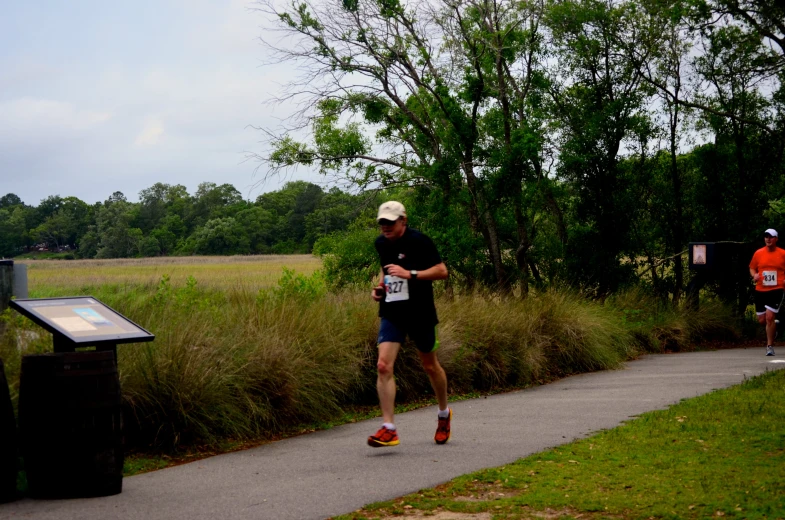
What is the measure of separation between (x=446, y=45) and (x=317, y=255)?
6643 mm

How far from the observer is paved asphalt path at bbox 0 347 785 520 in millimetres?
6055

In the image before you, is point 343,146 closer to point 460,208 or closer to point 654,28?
point 460,208

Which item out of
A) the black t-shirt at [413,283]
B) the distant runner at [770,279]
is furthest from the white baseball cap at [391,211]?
the distant runner at [770,279]

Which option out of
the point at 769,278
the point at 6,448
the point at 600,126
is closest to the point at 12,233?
the point at 600,126

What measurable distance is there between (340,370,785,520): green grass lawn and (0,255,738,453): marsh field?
2.67m

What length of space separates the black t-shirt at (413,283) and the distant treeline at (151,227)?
42.9 m

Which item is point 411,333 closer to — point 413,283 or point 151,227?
point 413,283

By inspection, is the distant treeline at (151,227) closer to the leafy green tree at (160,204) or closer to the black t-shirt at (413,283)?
the leafy green tree at (160,204)

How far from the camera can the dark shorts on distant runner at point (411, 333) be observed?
7.99 metres

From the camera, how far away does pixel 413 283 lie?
8.02 meters

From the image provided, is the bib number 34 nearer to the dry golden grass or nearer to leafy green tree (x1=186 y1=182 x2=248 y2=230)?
the dry golden grass

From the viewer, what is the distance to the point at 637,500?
5.91 m

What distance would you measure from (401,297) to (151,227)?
3505 inches

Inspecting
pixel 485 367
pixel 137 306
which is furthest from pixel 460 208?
pixel 137 306
